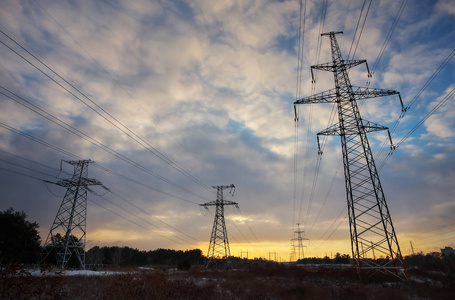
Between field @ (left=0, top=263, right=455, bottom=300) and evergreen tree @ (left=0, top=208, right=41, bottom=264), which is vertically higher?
evergreen tree @ (left=0, top=208, right=41, bottom=264)

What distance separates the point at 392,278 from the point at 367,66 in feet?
65.0

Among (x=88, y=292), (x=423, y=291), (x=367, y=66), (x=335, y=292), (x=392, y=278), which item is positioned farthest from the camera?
(x=367, y=66)

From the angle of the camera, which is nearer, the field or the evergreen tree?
the field

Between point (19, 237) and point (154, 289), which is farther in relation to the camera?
point (19, 237)

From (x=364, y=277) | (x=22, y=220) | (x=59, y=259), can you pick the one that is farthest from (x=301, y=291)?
(x=22, y=220)

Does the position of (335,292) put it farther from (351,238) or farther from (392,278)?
(392,278)

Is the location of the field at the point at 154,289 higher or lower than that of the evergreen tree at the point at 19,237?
lower

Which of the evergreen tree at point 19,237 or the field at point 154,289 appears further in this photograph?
the evergreen tree at point 19,237

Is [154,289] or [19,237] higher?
[19,237]

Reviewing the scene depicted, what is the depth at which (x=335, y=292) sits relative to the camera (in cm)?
1908

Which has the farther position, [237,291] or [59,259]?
[59,259]

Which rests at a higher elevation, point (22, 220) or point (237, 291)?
point (22, 220)

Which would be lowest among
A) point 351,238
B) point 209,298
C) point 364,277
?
point 209,298

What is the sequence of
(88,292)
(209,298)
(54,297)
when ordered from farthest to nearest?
(209,298) → (88,292) → (54,297)
